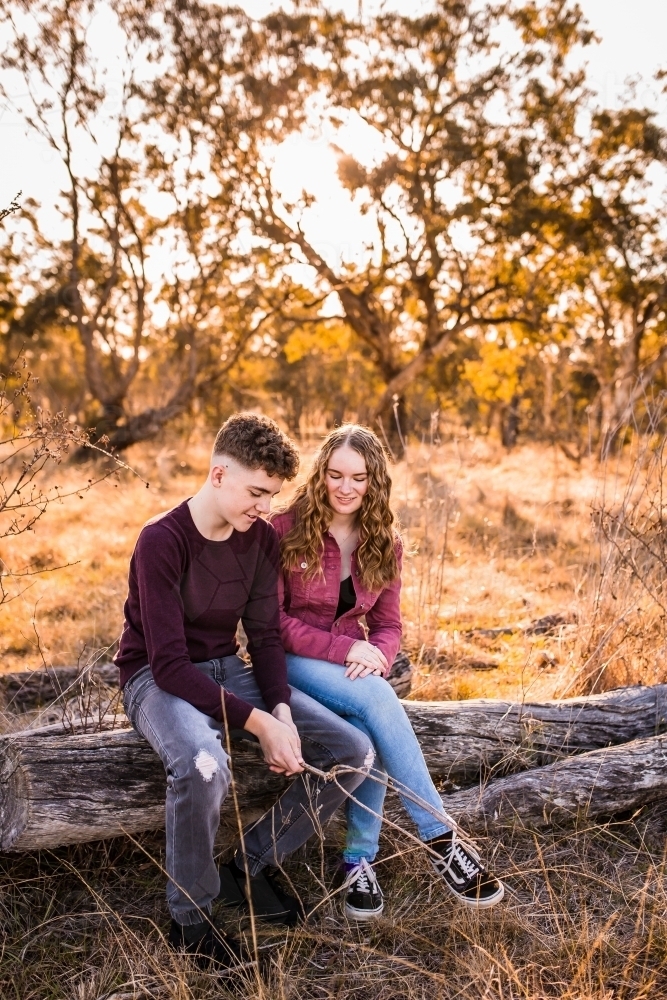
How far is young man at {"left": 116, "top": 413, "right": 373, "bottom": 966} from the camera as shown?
2.14 metres

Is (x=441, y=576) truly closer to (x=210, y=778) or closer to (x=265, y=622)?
(x=265, y=622)

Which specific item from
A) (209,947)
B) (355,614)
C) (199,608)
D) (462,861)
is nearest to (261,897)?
(209,947)

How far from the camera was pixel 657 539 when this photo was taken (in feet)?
12.9

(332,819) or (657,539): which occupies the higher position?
(657,539)

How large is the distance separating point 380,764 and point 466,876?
1.41 feet

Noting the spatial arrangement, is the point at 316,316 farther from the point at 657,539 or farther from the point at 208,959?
the point at 208,959

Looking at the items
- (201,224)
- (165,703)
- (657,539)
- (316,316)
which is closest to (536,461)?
(316,316)

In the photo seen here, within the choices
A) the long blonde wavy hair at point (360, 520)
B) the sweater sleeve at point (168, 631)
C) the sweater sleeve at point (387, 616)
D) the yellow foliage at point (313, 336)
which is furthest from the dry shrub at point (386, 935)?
the yellow foliage at point (313, 336)

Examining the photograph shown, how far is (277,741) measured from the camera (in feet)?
7.43

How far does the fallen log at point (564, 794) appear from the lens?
110 inches

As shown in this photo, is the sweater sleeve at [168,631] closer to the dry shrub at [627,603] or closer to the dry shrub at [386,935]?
the dry shrub at [386,935]

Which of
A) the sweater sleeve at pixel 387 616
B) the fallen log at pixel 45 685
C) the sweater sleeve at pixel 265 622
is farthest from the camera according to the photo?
the fallen log at pixel 45 685

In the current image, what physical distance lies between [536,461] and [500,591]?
9.06 m

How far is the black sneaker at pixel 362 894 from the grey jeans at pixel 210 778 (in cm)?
19
